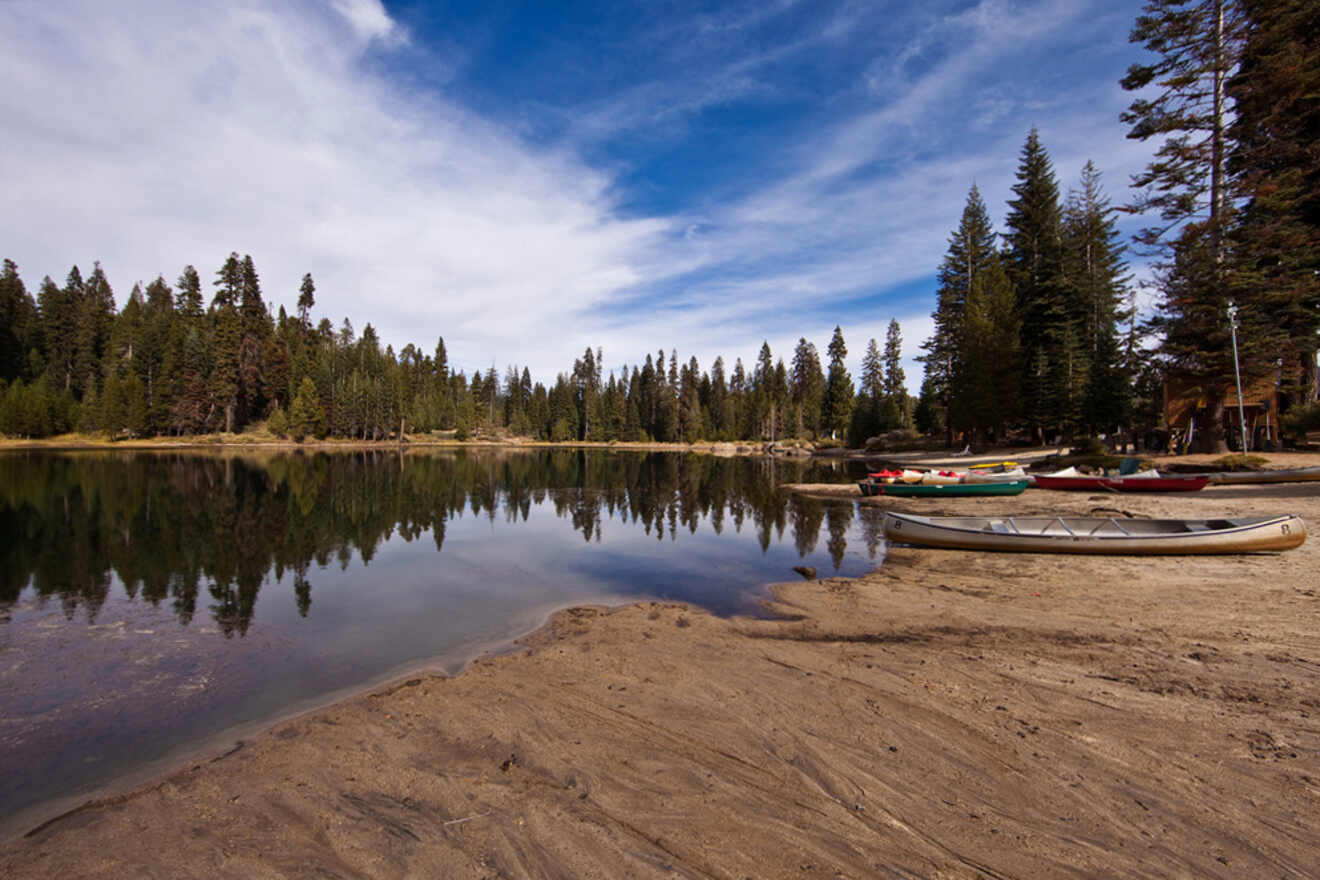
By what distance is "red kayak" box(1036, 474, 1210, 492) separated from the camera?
72.0 ft

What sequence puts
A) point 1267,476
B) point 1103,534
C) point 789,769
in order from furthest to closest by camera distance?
point 1267,476 < point 1103,534 < point 789,769

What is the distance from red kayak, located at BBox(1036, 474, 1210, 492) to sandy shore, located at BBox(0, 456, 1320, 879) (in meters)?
15.7

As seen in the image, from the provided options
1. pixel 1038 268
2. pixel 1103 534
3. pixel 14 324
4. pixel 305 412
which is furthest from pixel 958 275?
pixel 14 324

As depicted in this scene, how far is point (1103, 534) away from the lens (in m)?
14.3

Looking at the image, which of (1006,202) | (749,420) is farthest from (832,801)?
(749,420)

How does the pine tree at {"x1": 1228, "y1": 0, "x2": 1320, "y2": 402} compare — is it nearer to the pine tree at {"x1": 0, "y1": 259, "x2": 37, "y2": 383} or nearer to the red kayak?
the red kayak

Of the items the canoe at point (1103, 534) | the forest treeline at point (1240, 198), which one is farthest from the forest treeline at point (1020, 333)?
the canoe at point (1103, 534)

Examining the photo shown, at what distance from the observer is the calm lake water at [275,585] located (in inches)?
300

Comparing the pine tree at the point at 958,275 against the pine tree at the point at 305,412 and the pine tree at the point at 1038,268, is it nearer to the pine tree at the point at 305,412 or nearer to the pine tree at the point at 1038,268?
the pine tree at the point at 1038,268

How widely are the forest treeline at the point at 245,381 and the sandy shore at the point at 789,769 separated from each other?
74118mm

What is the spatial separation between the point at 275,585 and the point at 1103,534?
813 inches

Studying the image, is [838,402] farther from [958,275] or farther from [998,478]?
[998,478]

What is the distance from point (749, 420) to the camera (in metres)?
115

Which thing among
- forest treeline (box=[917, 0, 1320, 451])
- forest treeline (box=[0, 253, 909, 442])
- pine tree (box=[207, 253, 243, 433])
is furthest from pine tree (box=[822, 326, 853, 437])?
pine tree (box=[207, 253, 243, 433])
